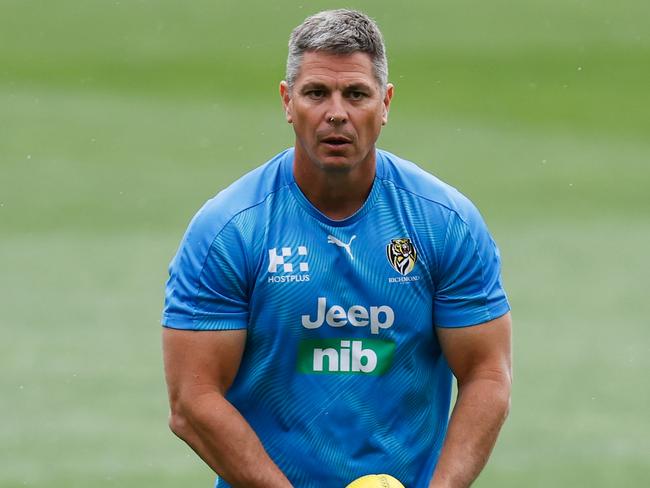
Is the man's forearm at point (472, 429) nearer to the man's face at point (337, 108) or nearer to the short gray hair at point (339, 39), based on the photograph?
the man's face at point (337, 108)

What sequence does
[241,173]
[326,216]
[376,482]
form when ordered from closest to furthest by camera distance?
1. [376,482]
2. [326,216]
3. [241,173]

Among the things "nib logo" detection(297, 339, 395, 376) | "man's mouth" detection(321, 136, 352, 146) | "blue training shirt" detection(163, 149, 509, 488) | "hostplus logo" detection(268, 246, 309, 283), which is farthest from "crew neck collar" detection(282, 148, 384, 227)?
"nib logo" detection(297, 339, 395, 376)

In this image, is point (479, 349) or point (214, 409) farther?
point (479, 349)

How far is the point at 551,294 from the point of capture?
1095 cm

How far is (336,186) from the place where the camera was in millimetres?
4695

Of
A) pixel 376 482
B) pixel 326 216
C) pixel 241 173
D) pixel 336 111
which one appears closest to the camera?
pixel 336 111

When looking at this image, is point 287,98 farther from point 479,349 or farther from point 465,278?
point 479,349

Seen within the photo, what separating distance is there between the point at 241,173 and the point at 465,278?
8883 mm

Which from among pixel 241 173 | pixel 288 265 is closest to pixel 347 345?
pixel 288 265

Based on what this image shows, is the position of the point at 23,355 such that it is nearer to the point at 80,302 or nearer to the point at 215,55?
the point at 80,302

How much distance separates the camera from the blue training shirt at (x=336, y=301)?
15.3ft

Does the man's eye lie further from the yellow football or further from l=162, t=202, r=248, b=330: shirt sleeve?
the yellow football

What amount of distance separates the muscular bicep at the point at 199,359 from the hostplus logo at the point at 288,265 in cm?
21

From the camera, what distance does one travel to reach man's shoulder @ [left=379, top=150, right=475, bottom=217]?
4.74 m
